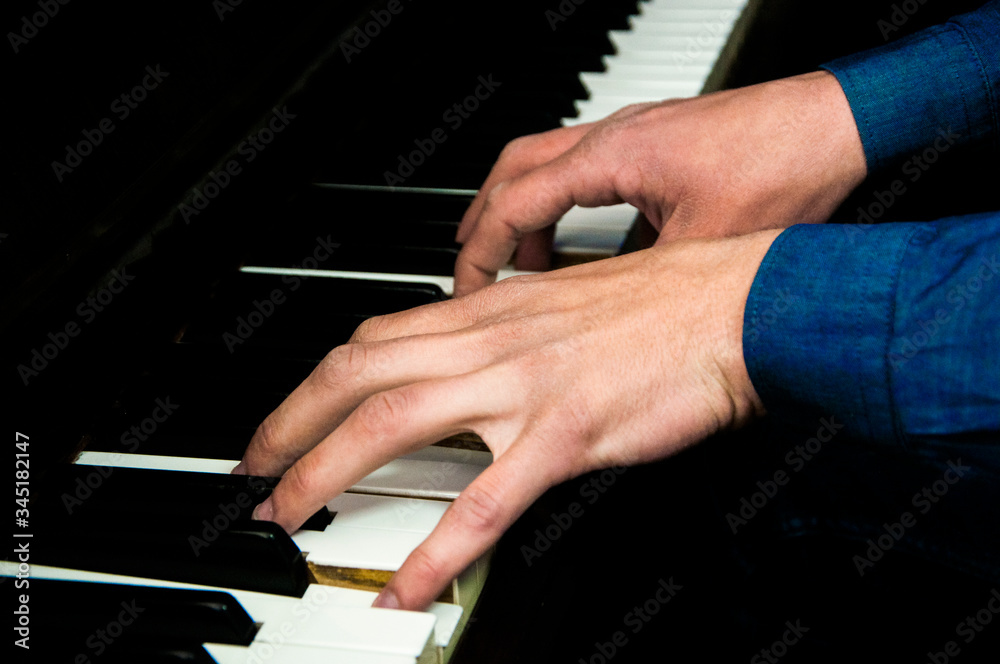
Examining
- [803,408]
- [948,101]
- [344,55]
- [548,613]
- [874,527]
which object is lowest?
[874,527]

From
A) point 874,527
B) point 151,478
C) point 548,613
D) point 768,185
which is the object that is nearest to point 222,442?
point 151,478

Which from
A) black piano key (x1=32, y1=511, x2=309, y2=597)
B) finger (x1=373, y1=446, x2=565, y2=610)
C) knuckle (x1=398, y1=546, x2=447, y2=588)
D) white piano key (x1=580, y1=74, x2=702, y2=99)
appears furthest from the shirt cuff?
white piano key (x1=580, y1=74, x2=702, y2=99)

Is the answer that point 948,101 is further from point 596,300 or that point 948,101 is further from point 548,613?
point 548,613

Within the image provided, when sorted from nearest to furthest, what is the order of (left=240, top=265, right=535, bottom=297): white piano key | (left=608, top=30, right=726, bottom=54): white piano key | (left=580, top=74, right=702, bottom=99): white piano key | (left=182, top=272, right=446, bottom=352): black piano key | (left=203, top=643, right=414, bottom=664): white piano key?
(left=203, top=643, right=414, bottom=664): white piano key
(left=182, top=272, right=446, bottom=352): black piano key
(left=240, top=265, right=535, bottom=297): white piano key
(left=580, top=74, right=702, bottom=99): white piano key
(left=608, top=30, right=726, bottom=54): white piano key

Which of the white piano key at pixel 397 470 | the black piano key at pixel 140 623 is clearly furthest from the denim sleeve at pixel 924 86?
the black piano key at pixel 140 623

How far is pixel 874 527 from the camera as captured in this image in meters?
1.15

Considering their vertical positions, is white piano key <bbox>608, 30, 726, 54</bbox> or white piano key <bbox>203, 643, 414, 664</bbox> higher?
white piano key <bbox>608, 30, 726, 54</bbox>

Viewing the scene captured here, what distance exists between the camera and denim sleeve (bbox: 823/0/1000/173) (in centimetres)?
111

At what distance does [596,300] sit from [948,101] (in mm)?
643

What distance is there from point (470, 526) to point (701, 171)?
1.82 feet

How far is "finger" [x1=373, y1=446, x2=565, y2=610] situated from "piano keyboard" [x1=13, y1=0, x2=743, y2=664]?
0.03m

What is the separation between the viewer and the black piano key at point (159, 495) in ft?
2.49

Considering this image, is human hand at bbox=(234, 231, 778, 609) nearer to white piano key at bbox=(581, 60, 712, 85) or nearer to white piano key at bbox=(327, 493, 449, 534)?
white piano key at bbox=(327, 493, 449, 534)

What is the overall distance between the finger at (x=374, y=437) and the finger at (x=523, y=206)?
0.35 metres
